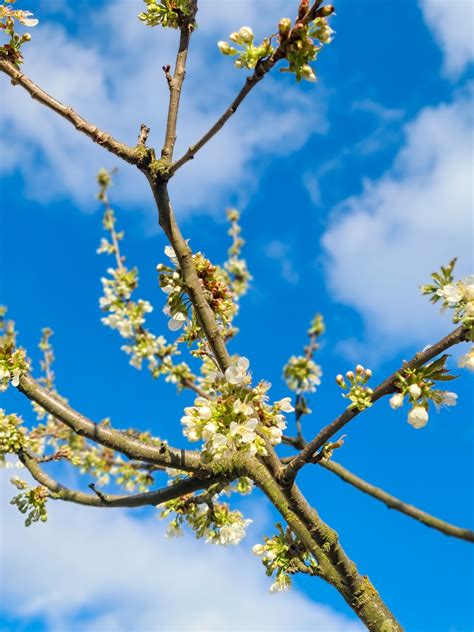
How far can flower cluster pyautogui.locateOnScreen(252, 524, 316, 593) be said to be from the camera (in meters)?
4.28

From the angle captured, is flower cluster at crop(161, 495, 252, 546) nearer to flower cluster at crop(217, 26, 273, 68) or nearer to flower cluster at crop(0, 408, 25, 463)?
flower cluster at crop(0, 408, 25, 463)

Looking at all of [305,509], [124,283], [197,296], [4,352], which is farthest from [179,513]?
[124,283]

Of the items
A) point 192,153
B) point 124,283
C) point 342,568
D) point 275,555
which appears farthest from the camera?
point 124,283

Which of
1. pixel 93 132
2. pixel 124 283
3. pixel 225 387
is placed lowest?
pixel 225 387

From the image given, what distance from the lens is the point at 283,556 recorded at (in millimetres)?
4328

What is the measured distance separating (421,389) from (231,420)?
1146 millimetres

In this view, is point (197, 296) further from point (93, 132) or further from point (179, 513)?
point (179, 513)

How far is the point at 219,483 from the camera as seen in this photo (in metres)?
4.54

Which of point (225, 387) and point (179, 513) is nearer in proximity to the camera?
point (225, 387)

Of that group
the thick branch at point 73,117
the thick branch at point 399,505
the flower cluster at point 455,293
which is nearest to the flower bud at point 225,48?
the thick branch at point 73,117

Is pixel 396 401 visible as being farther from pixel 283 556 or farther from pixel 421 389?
pixel 283 556

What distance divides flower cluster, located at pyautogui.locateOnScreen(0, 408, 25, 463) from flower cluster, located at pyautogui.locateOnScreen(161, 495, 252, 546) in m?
1.46

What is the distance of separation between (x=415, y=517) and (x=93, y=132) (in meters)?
4.15

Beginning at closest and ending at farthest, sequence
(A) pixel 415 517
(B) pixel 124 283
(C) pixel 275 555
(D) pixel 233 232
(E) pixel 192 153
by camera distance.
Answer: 1. (E) pixel 192 153
2. (C) pixel 275 555
3. (A) pixel 415 517
4. (B) pixel 124 283
5. (D) pixel 233 232
